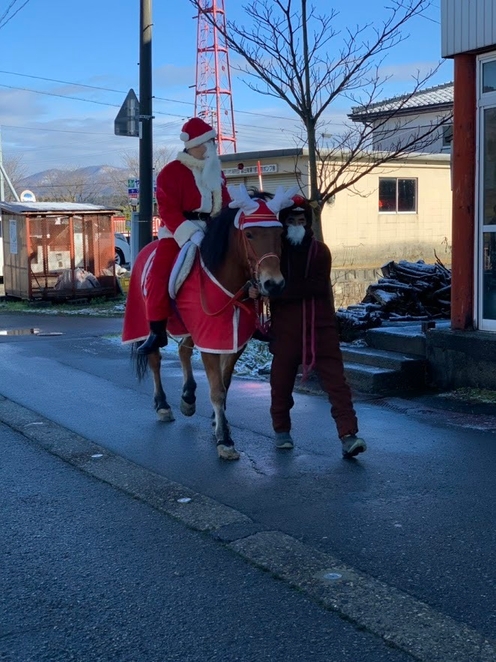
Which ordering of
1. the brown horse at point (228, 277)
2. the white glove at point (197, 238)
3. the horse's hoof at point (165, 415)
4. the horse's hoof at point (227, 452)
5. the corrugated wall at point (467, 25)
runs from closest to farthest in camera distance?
the brown horse at point (228, 277) < the horse's hoof at point (227, 452) < the white glove at point (197, 238) < the horse's hoof at point (165, 415) < the corrugated wall at point (467, 25)

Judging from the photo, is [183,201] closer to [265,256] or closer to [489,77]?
[265,256]

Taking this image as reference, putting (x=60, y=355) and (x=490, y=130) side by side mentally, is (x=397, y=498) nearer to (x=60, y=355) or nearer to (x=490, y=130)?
(x=490, y=130)

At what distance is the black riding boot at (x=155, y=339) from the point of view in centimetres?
716

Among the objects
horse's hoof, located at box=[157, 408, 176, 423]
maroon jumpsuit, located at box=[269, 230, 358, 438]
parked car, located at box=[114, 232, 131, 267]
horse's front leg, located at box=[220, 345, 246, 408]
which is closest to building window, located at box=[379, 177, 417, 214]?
parked car, located at box=[114, 232, 131, 267]

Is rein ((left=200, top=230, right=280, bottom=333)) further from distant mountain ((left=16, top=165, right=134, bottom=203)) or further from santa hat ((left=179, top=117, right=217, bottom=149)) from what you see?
distant mountain ((left=16, top=165, right=134, bottom=203))

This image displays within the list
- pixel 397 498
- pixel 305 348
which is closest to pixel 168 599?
pixel 397 498

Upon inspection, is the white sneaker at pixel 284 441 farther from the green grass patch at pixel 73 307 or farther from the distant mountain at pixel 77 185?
the distant mountain at pixel 77 185

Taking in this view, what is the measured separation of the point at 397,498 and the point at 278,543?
1.09m

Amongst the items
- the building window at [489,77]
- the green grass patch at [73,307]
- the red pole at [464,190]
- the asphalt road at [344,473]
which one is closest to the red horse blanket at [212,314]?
the asphalt road at [344,473]

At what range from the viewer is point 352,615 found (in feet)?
12.6

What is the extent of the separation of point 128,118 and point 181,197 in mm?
8487

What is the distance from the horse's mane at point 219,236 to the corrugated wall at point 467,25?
3.36 meters

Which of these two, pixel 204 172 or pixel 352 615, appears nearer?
pixel 352 615

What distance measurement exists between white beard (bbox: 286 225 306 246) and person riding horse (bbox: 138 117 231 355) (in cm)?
83
